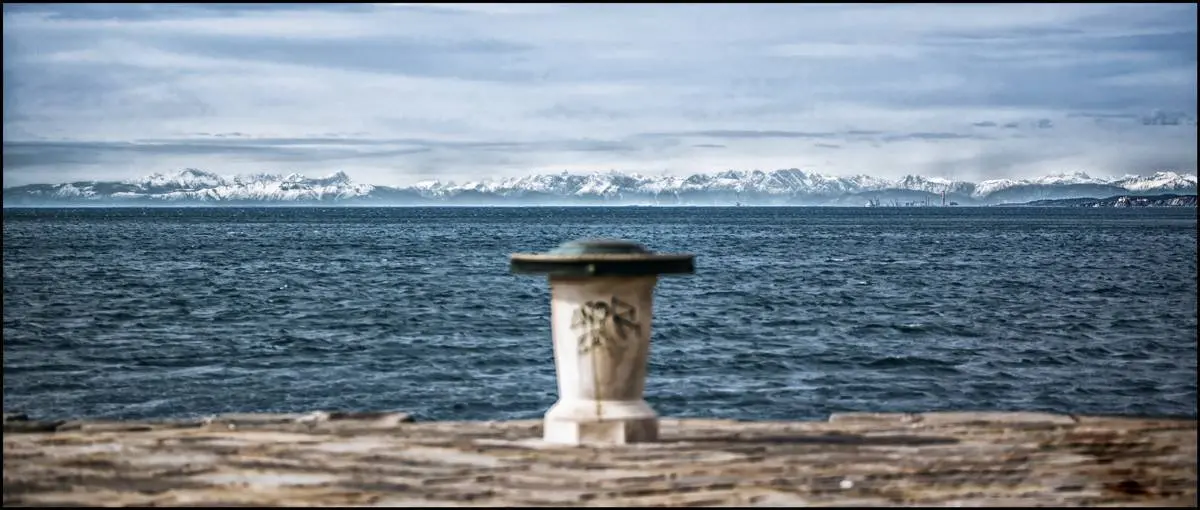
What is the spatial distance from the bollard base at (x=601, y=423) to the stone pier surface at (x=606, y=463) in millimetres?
104

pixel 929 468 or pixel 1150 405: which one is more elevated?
pixel 929 468

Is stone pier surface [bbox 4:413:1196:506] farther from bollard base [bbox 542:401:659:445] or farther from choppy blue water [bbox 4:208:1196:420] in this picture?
choppy blue water [bbox 4:208:1196:420]

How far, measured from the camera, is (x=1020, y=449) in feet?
36.7

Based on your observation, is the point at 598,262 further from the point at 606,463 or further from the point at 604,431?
the point at 606,463

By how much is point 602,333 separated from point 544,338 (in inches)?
951

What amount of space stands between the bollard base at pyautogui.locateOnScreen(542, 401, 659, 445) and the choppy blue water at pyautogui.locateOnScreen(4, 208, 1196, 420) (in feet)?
34.4

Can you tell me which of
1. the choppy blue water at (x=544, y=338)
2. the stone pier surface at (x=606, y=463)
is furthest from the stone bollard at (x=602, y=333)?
the choppy blue water at (x=544, y=338)

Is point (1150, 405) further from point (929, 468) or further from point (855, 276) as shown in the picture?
point (855, 276)

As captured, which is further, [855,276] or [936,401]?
[855,276]


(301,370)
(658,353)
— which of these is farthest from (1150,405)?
(301,370)

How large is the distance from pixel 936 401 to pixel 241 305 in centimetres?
2710

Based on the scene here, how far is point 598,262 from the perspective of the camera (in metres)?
11.2

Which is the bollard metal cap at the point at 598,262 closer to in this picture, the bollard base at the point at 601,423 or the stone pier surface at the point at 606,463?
the bollard base at the point at 601,423

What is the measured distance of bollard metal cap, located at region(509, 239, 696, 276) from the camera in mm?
11203
